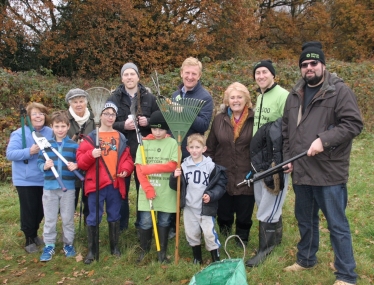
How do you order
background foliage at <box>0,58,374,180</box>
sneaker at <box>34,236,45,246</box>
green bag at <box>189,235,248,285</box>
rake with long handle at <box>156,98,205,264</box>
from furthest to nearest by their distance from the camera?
background foliage at <box>0,58,374,180</box> → sneaker at <box>34,236,45,246</box> → rake with long handle at <box>156,98,205,264</box> → green bag at <box>189,235,248,285</box>

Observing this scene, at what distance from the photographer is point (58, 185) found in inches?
183

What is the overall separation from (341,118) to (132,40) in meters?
13.6

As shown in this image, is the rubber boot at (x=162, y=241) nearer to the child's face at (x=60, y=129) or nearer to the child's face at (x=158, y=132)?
the child's face at (x=158, y=132)

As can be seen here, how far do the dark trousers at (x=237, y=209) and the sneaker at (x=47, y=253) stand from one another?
6.98ft

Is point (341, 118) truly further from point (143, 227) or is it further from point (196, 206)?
point (143, 227)

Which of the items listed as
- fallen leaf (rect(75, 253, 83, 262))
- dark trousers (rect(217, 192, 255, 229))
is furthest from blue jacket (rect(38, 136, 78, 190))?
dark trousers (rect(217, 192, 255, 229))

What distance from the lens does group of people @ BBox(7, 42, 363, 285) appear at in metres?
3.72

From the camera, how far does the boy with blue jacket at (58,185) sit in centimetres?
464

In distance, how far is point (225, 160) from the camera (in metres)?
4.63

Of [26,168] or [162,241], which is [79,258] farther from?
[26,168]

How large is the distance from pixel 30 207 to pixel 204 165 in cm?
232

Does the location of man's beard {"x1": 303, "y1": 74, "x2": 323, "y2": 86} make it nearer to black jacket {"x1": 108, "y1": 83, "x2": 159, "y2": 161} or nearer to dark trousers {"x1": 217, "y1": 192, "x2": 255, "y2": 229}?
dark trousers {"x1": 217, "y1": 192, "x2": 255, "y2": 229}

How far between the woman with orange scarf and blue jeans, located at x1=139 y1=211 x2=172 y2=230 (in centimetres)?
80

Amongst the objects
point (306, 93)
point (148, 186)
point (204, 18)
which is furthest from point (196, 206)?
point (204, 18)
